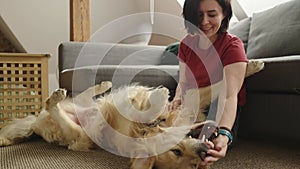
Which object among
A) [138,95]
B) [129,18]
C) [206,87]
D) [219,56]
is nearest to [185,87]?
[206,87]

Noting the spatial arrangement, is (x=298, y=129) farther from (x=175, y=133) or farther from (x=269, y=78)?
(x=175, y=133)

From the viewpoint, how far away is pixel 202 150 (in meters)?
0.98

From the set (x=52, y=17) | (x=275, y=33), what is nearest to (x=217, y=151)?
(x=275, y=33)

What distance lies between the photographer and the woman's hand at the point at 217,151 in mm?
988

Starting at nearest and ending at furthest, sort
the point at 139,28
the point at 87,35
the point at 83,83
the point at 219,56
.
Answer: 1. the point at 219,56
2. the point at 83,83
3. the point at 87,35
4. the point at 139,28

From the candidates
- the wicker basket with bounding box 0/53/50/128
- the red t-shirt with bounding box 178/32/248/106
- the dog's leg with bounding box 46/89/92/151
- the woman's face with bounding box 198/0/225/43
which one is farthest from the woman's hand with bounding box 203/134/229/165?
the wicker basket with bounding box 0/53/50/128

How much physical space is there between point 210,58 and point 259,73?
263 millimetres

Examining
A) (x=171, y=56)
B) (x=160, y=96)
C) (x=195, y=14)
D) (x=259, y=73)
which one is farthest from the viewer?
(x=171, y=56)

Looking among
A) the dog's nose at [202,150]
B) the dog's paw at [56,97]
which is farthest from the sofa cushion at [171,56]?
the dog's nose at [202,150]

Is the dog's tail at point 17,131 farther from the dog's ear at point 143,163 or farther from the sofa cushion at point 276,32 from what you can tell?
the sofa cushion at point 276,32

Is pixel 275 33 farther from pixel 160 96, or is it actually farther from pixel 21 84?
pixel 21 84

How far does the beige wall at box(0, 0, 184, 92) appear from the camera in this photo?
3.32 meters

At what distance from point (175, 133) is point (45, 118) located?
690 mm

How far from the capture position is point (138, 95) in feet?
4.10
